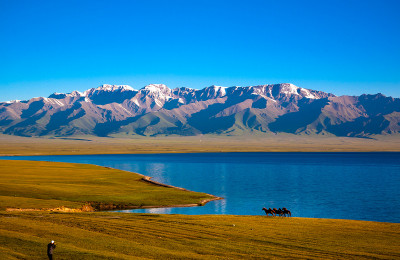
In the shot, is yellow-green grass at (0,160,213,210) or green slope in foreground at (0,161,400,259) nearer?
green slope in foreground at (0,161,400,259)

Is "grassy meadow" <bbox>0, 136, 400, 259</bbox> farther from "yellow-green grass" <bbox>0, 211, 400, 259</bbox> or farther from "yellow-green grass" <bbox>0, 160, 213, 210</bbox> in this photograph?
"yellow-green grass" <bbox>0, 160, 213, 210</bbox>

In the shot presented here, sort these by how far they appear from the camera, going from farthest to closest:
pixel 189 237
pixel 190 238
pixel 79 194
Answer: pixel 79 194 < pixel 189 237 < pixel 190 238

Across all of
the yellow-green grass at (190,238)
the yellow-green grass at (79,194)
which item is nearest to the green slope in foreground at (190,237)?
the yellow-green grass at (190,238)

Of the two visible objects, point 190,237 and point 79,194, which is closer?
point 190,237

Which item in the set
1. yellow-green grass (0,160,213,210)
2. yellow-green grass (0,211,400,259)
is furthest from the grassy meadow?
yellow-green grass (0,160,213,210)

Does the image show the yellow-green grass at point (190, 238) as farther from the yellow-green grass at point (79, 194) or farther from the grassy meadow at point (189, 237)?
the yellow-green grass at point (79, 194)

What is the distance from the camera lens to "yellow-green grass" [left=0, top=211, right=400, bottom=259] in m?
29.4

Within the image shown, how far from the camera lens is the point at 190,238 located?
35156 mm

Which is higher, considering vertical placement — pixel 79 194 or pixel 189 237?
pixel 189 237

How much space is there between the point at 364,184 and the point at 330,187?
1345 cm

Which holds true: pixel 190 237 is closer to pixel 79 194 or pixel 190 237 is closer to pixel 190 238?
pixel 190 238

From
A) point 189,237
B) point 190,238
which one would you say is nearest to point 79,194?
point 189,237

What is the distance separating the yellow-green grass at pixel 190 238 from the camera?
29359 mm

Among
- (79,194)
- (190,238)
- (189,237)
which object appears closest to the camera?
(190,238)
